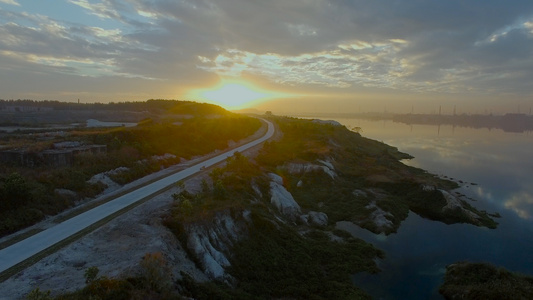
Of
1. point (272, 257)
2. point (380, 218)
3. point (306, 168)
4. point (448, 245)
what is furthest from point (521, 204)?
point (272, 257)

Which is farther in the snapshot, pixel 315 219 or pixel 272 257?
pixel 315 219

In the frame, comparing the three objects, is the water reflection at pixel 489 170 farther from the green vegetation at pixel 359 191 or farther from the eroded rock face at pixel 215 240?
the eroded rock face at pixel 215 240

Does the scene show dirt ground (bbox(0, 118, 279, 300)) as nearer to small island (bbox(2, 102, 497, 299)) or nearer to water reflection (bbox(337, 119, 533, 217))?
small island (bbox(2, 102, 497, 299))

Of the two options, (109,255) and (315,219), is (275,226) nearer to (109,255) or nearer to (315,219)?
(315,219)

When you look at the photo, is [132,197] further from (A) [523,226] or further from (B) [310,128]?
(B) [310,128]

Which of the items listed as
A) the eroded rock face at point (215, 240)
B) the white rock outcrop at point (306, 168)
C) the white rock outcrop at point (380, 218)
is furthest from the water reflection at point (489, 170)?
the eroded rock face at point (215, 240)

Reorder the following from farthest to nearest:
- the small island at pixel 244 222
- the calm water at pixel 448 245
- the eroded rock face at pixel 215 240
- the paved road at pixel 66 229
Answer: the calm water at pixel 448 245 < the eroded rock face at pixel 215 240 < the paved road at pixel 66 229 < the small island at pixel 244 222

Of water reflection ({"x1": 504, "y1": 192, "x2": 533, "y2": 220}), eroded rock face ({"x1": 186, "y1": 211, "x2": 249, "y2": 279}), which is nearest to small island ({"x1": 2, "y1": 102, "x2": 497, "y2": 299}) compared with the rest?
eroded rock face ({"x1": 186, "y1": 211, "x2": 249, "y2": 279})
